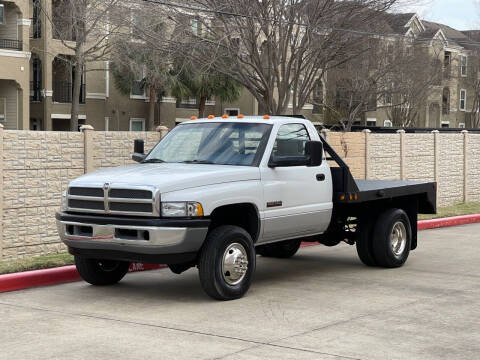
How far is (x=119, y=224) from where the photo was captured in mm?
9414

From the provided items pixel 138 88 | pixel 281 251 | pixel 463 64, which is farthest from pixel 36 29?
pixel 463 64

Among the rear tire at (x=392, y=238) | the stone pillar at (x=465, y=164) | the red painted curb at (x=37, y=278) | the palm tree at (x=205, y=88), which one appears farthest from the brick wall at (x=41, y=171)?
the palm tree at (x=205, y=88)

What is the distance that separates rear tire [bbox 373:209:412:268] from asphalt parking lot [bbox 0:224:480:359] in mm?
185

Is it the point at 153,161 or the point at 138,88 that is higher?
the point at 138,88

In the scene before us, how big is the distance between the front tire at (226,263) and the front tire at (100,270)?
5.89 feet

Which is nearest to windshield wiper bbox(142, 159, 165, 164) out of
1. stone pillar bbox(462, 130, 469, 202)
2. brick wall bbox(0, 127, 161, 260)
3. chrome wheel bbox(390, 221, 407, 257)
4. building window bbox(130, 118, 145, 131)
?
brick wall bbox(0, 127, 161, 260)

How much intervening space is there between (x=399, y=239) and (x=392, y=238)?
0.22 m

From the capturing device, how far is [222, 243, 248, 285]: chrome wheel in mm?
9672

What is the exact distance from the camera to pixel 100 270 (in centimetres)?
1079

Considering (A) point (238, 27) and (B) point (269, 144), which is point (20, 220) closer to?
(B) point (269, 144)

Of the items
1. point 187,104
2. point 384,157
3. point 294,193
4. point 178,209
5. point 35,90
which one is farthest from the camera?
point 187,104

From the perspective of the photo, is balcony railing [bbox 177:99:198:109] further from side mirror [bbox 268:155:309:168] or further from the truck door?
side mirror [bbox 268:155:309:168]

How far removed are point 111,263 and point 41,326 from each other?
2.52 meters

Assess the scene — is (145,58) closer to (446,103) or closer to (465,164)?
(465,164)
